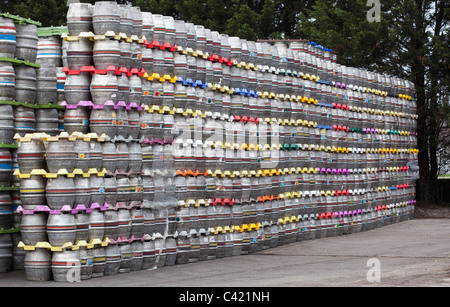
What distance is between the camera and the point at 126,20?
1292cm

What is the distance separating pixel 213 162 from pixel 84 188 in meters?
3.33

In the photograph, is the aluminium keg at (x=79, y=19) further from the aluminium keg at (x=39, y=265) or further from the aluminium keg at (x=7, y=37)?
the aluminium keg at (x=39, y=265)

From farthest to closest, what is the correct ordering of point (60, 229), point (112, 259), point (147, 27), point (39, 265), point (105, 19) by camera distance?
point (147, 27) < point (105, 19) < point (112, 259) < point (39, 265) < point (60, 229)

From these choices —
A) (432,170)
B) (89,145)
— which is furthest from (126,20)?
(432,170)

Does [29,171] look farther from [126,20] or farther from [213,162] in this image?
[213,162]

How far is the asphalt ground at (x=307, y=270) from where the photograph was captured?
1134 centimetres

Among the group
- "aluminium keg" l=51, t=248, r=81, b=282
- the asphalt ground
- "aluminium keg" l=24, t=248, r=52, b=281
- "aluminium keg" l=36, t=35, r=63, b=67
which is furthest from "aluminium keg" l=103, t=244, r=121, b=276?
"aluminium keg" l=36, t=35, r=63, b=67

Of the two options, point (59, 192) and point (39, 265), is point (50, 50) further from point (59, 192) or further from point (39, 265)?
point (39, 265)

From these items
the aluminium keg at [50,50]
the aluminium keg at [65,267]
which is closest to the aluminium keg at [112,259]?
the aluminium keg at [65,267]

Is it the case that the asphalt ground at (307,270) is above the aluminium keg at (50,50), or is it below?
below

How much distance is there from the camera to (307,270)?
1322cm

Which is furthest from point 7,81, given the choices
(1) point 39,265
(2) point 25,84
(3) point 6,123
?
(1) point 39,265

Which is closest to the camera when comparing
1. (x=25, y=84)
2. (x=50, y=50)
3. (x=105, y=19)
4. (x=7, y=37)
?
(x=105, y=19)

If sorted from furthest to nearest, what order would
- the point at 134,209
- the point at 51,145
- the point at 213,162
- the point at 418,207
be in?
the point at 418,207 → the point at 213,162 → the point at 134,209 → the point at 51,145
